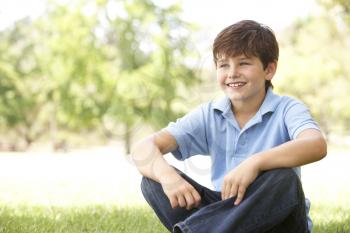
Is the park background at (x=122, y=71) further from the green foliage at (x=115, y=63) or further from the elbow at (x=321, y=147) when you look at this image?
the elbow at (x=321, y=147)

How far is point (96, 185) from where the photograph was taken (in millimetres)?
6469

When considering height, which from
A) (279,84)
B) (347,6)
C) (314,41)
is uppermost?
(347,6)

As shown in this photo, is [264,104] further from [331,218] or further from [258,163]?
[331,218]

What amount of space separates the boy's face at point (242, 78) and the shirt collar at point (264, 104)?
0.12 ft

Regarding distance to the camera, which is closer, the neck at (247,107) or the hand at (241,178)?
the hand at (241,178)

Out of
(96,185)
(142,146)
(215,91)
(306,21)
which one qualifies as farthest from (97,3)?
(142,146)

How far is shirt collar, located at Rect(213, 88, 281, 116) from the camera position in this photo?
8.18 ft

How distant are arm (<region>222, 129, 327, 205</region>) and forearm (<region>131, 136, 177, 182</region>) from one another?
0.92 feet

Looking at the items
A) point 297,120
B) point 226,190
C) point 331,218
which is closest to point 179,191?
point 226,190

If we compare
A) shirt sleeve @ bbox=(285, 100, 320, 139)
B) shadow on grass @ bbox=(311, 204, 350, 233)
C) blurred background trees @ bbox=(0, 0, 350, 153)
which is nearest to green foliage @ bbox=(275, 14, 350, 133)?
blurred background trees @ bbox=(0, 0, 350, 153)

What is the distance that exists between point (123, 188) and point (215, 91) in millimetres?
15774

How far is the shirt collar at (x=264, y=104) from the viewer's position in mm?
2492

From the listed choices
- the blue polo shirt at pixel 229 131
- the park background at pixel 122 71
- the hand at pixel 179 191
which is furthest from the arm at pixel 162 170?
the park background at pixel 122 71

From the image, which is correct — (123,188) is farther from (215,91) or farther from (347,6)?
(215,91)
